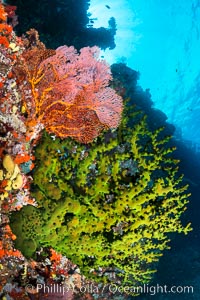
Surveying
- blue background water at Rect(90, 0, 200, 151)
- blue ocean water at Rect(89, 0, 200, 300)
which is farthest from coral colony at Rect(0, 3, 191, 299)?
blue background water at Rect(90, 0, 200, 151)

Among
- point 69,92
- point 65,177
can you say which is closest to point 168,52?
point 69,92

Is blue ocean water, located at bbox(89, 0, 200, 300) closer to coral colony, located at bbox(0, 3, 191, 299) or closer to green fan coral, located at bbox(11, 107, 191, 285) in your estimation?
coral colony, located at bbox(0, 3, 191, 299)

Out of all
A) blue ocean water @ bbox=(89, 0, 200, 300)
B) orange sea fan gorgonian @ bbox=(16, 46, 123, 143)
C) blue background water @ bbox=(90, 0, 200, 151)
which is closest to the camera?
orange sea fan gorgonian @ bbox=(16, 46, 123, 143)

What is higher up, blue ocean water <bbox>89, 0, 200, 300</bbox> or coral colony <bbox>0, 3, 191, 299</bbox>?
blue ocean water <bbox>89, 0, 200, 300</bbox>

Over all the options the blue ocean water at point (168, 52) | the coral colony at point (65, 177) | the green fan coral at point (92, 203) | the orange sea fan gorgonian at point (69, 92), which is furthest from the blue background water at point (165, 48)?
the green fan coral at point (92, 203)

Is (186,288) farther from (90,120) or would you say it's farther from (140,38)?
(140,38)

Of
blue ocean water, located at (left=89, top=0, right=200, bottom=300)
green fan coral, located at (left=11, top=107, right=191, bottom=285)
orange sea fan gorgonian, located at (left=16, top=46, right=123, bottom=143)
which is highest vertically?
blue ocean water, located at (left=89, top=0, right=200, bottom=300)

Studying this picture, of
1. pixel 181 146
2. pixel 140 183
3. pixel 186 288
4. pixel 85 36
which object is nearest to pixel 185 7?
pixel 181 146

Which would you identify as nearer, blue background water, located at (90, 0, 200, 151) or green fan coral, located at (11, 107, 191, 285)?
green fan coral, located at (11, 107, 191, 285)

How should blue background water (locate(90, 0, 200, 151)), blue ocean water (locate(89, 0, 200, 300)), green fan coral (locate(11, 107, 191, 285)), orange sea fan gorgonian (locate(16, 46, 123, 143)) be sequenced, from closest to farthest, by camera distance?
green fan coral (locate(11, 107, 191, 285))
orange sea fan gorgonian (locate(16, 46, 123, 143))
blue ocean water (locate(89, 0, 200, 300))
blue background water (locate(90, 0, 200, 151))
